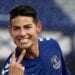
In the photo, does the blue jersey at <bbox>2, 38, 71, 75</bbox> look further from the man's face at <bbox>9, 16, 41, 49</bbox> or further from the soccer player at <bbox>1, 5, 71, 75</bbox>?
the man's face at <bbox>9, 16, 41, 49</bbox>

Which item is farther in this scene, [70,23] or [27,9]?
[70,23]

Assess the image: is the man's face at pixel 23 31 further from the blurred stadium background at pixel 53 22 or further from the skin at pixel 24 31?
the blurred stadium background at pixel 53 22

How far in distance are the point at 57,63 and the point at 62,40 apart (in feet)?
2.39

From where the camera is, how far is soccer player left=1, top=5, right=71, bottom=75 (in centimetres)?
204

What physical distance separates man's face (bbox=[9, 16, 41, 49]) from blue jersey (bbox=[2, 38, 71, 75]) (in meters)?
0.15

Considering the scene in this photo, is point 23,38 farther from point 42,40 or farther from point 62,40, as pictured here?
point 62,40

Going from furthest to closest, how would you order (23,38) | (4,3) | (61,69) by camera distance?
(4,3), (61,69), (23,38)

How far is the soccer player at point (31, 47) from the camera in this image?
2.04 meters

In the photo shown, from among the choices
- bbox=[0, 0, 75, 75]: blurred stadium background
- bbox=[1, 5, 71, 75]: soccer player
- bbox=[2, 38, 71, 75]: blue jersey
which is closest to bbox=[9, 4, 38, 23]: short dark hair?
bbox=[1, 5, 71, 75]: soccer player

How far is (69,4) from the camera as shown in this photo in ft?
9.76

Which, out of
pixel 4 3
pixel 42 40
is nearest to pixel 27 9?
pixel 42 40

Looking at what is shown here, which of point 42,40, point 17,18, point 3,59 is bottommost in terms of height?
point 3,59

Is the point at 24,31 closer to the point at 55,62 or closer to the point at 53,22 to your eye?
the point at 55,62

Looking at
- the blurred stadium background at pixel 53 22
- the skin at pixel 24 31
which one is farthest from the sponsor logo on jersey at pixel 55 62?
the blurred stadium background at pixel 53 22
